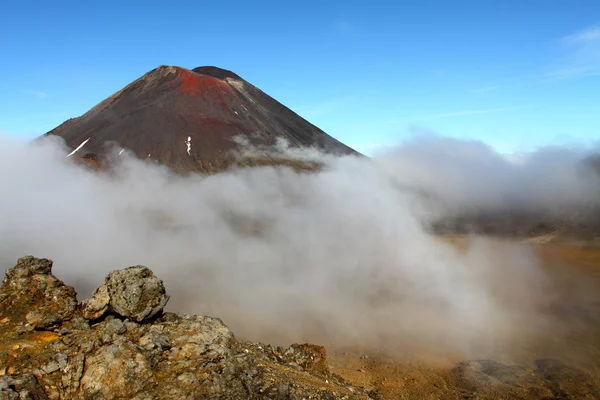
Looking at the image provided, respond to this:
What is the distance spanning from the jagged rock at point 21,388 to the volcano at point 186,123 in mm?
47539

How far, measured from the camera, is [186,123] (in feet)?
204

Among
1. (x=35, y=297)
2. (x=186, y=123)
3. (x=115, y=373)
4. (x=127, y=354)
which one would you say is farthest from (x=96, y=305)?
(x=186, y=123)

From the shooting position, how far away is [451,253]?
84.8ft

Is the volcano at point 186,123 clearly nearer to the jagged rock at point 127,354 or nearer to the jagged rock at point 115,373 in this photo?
the jagged rock at point 127,354

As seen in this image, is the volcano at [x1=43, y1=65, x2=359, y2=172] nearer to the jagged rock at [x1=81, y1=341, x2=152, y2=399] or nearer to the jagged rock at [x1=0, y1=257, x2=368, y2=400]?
the jagged rock at [x1=0, y1=257, x2=368, y2=400]

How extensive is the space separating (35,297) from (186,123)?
57431 millimetres

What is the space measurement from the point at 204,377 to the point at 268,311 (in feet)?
39.1

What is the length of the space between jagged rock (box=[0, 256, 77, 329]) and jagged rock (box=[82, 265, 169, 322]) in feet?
1.28

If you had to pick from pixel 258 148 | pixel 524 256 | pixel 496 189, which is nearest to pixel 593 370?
pixel 524 256

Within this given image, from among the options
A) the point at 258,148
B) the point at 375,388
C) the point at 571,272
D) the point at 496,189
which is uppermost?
the point at 258,148

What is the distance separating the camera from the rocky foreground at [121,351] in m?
6.33

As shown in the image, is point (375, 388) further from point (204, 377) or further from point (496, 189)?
point (496, 189)

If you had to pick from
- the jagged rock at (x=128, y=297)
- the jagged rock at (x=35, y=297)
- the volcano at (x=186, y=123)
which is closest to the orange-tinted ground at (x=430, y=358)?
the jagged rock at (x=35, y=297)

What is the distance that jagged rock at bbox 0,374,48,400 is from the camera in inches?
223
